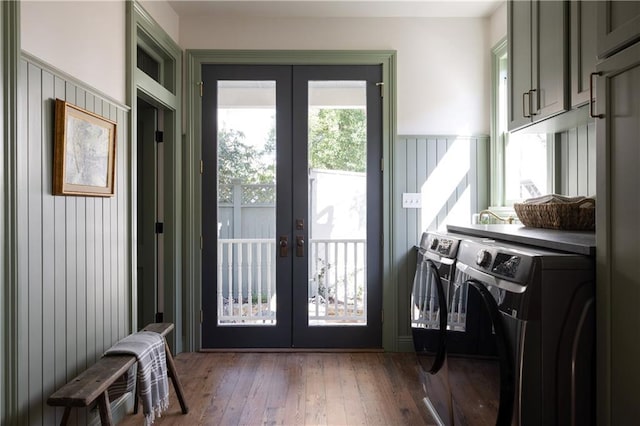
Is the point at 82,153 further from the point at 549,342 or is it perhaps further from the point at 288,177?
the point at 549,342

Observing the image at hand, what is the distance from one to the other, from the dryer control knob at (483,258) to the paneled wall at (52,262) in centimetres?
177

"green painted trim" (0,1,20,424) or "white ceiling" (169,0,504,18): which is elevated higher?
"white ceiling" (169,0,504,18)

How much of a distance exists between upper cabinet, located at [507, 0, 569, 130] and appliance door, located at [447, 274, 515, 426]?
1.02 meters

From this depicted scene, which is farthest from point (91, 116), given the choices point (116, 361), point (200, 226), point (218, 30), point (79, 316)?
point (218, 30)

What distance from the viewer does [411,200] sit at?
10.6 ft

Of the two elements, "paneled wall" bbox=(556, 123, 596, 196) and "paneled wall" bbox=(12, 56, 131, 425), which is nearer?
"paneled wall" bbox=(12, 56, 131, 425)

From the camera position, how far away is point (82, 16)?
1933 mm

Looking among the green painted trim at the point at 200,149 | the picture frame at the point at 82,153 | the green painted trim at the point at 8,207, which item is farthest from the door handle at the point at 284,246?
the green painted trim at the point at 8,207

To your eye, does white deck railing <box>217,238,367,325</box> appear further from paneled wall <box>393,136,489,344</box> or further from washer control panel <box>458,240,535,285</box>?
washer control panel <box>458,240,535,285</box>

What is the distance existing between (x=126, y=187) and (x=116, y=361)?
100cm

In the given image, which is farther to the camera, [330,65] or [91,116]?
[330,65]

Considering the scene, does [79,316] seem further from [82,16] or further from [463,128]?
[463,128]

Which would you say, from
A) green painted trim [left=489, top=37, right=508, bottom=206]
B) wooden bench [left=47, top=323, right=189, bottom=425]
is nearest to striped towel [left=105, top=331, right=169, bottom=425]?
wooden bench [left=47, top=323, right=189, bottom=425]

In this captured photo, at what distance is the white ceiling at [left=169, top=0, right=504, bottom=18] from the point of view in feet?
9.86
